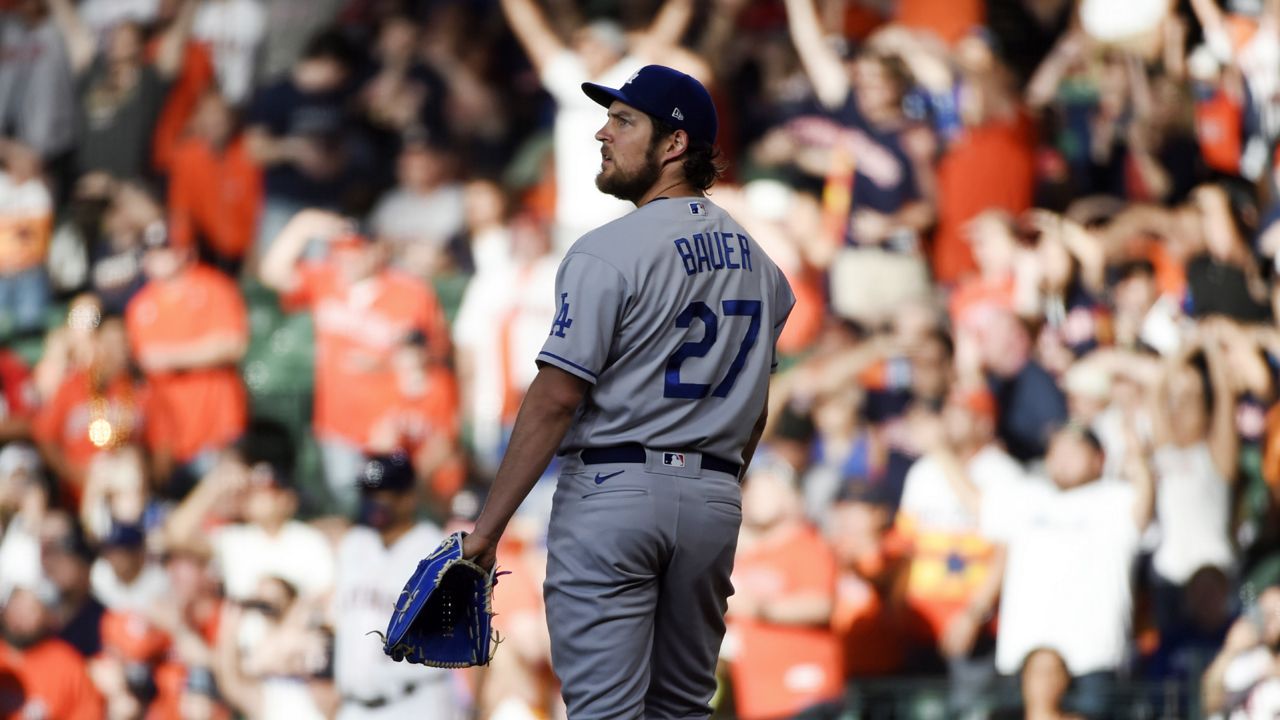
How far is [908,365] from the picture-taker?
23.9 ft

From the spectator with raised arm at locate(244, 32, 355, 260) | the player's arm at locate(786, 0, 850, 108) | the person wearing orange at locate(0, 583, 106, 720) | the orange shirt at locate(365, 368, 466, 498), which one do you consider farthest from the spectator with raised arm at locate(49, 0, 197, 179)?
the player's arm at locate(786, 0, 850, 108)

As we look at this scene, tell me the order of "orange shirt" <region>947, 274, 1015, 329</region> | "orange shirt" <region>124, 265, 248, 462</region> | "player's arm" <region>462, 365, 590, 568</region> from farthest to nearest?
"orange shirt" <region>124, 265, 248, 462</region> < "orange shirt" <region>947, 274, 1015, 329</region> < "player's arm" <region>462, 365, 590, 568</region>

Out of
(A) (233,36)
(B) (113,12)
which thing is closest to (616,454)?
(A) (233,36)

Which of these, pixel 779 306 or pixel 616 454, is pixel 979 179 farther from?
pixel 616 454

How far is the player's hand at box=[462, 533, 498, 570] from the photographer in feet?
9.19

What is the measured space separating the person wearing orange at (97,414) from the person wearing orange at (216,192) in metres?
0.59

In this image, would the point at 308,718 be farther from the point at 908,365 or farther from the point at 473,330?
the point at 908,365

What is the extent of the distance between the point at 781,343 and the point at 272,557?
2505 millimetres

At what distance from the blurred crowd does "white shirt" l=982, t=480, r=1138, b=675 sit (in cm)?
2

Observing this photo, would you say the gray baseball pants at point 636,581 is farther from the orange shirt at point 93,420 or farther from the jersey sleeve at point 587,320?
the orange shirt at point 93,420

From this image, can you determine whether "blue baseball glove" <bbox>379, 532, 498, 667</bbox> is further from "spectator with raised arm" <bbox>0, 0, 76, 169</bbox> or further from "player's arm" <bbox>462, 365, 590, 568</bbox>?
"spectator with raised arm" <bbox>0, 0, 76, 169</bbox>

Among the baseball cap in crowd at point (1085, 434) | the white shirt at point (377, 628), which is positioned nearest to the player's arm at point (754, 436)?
the white shirt at point (377, 628)

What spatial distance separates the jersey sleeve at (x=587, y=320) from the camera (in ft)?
9.26

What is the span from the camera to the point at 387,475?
675cm
